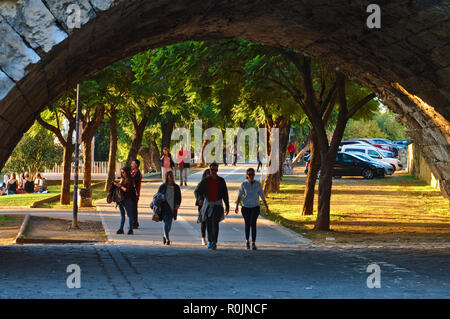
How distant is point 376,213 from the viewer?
2517 centimetres

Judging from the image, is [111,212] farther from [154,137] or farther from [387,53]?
[154,137]

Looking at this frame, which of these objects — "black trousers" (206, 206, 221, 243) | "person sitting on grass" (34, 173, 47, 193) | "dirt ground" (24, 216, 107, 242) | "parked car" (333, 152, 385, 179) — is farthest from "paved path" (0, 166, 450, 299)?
"parked car" (333, 152, 385, 179)

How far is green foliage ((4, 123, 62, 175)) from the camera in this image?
45344 mm

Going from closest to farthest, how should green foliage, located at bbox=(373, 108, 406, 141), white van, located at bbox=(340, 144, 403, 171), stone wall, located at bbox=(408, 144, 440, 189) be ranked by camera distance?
stone wall, located at bbox=(408, 144, 440, 189) → white van, located at bbox=(340, 144, 403, 171) → green foliage, located at bbox=(373, 108, 406, 141)

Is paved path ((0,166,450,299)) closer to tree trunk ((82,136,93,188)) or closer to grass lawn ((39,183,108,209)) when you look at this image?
grass lawn ((39,183,108,209))

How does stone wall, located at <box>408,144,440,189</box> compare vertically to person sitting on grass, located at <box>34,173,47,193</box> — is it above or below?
above

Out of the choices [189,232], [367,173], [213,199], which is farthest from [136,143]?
[213,199]

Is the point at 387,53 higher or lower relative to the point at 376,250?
higher

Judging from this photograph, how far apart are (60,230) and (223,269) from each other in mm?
8452

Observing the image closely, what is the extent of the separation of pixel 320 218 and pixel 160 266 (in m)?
8.61

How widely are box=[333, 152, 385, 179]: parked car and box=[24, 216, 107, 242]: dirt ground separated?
2667 centimetres

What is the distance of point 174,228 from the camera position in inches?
779

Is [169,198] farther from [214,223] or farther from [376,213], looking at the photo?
[376,213]

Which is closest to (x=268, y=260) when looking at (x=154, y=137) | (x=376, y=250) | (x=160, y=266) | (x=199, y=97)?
(x=160, y=266)
